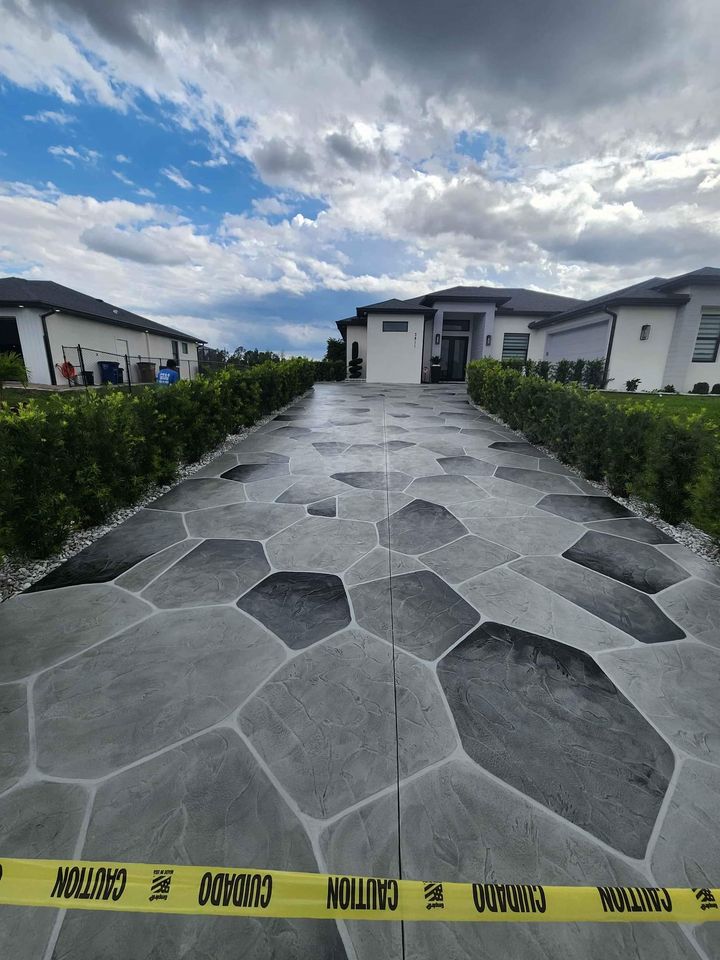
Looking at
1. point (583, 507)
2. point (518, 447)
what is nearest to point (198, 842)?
point (583, 507)

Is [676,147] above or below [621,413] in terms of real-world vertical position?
above

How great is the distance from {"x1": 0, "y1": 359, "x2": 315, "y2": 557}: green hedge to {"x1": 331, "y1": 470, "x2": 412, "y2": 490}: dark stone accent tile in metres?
2.16

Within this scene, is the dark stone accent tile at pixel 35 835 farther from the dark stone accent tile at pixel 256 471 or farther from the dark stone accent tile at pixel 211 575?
the dark stone accent tile at pixel 256 471

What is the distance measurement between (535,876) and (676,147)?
1349 centimetres

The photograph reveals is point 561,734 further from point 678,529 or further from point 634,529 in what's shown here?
point 678,529

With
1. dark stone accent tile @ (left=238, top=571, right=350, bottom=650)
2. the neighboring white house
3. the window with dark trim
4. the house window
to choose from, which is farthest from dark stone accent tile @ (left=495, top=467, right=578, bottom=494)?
the house window

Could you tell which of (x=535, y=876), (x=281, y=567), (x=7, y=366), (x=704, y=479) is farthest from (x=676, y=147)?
(x=7, y=366)

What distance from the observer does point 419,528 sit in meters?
3.83

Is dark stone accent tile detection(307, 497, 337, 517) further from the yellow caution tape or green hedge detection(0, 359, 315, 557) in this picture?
the yellow caution tape

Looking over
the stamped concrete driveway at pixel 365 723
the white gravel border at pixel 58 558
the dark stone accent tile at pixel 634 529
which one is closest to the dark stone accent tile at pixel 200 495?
the white gravel border at pixel 58 558

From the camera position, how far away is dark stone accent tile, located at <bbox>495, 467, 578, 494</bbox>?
504 centimetres

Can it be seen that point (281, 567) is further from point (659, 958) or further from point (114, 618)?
point (659, 958)

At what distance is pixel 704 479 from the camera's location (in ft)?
11.1

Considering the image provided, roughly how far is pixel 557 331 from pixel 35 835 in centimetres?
2482
